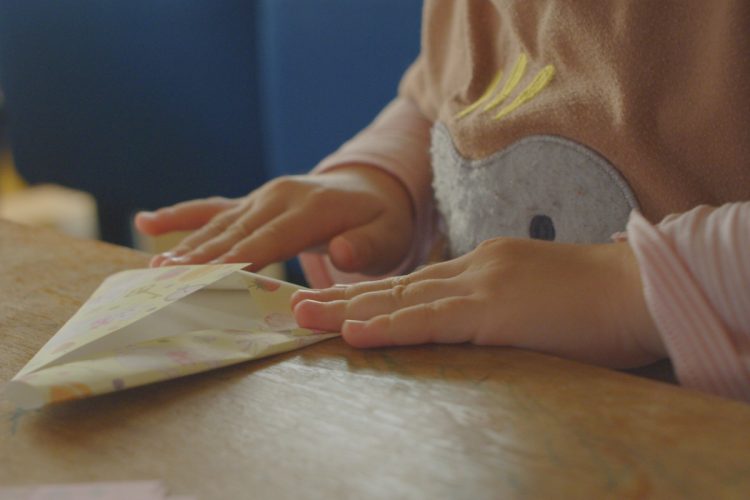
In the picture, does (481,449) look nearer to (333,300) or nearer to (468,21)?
(333,300)

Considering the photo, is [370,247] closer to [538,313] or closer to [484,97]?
[484,97]

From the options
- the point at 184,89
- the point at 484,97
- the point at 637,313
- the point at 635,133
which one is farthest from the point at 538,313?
the point at 184,89

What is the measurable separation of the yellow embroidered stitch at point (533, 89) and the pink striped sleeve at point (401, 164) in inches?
5.8

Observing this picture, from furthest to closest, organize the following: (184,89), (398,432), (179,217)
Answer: (184,89), (179,217), (398,432)

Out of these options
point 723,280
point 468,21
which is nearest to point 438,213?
point 468,21

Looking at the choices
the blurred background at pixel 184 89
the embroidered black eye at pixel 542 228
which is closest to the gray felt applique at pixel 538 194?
the embroidered black eye at pixel 542 228

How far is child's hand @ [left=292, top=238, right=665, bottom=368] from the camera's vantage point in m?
0.42

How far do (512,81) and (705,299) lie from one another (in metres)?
0.29

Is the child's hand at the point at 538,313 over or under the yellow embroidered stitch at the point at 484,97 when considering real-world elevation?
under

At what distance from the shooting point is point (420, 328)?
43 centimetres

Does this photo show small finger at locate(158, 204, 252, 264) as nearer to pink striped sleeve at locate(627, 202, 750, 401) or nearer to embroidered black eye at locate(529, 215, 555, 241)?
embroidered black eye at locate(529, 215, 555, 241)

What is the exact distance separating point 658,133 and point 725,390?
190 millimetres

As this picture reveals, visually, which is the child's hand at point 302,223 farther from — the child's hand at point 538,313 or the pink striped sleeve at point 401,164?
the child's hand at point 538,313

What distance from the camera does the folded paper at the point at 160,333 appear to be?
1.25 ft
